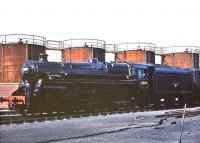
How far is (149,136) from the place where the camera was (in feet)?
41.1

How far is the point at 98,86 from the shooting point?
21.8 meters

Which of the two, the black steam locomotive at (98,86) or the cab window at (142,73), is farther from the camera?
the cab window at (142,73)

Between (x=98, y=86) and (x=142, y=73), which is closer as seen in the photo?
(x=98, y=86)

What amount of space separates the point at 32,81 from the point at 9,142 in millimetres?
8291

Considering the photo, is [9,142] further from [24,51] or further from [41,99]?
[24,51]

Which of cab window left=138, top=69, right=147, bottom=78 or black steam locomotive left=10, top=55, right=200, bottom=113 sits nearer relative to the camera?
black steam locomotive left=10, top=55, right=200, bottom=113

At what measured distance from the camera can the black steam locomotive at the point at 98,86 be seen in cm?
1939

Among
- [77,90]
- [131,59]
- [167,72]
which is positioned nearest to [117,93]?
[77,90]

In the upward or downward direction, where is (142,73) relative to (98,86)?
upward

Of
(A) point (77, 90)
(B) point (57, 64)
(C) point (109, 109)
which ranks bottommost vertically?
(C) point (109, 109)

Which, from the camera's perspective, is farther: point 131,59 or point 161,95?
point 131,59

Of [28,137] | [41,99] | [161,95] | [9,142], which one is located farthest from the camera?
[161,95]

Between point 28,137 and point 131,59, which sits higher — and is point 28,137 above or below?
below

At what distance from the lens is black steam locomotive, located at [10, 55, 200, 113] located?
19391 millimetres
